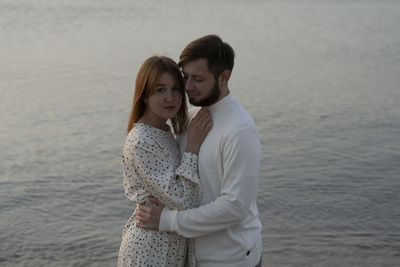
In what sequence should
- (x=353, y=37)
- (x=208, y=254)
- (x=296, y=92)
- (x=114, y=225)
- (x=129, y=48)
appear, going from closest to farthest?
(x=208, y=254) → (x=114, y=225) → (x=296, y=92) → (x=129, y=48) → (x=353, y=37)

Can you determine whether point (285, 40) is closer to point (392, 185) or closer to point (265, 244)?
point (392, 185)

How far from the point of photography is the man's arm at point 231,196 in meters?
3.03

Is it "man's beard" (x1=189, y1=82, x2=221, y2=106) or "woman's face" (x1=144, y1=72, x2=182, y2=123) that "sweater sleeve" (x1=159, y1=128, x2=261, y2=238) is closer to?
"man's beard" (x1=189, y1=82, x2=221, y2=106)

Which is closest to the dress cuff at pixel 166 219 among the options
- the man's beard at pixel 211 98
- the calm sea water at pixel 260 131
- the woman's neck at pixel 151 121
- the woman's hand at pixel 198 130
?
the woman's hand at pixel 198 130

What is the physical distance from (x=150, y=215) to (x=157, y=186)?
0.60 ft

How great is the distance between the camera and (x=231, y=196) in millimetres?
3053

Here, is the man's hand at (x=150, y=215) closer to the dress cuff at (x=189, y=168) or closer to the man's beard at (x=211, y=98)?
the dress cuff at (x=189, y=168)

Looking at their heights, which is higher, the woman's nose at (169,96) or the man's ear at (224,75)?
the man's ear at (224,75)

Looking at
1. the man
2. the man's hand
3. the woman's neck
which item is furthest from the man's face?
the man's hand

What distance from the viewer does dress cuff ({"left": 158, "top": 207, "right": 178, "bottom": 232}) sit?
3.16m

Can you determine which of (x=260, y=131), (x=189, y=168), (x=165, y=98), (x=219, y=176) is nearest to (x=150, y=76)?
(x=165, y=98)

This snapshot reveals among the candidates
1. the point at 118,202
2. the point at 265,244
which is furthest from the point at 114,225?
the point at 265,244

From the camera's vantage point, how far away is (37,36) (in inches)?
696

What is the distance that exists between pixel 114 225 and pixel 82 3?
20.3m
